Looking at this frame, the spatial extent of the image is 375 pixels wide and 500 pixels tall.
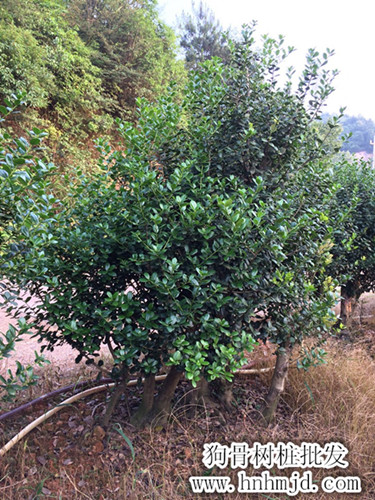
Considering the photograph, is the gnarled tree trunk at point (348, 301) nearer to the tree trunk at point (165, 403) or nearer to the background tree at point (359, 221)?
the background tree at point (359, 221)

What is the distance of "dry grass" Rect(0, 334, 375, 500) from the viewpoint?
1.75 metres

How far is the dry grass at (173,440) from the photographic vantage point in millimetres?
1745

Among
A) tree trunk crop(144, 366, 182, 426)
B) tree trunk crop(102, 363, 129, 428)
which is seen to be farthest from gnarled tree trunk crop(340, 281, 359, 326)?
tree trunk crop(102, 363, 129, 428)

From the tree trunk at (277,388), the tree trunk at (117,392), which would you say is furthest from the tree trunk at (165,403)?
the tree trunk at (277,388)

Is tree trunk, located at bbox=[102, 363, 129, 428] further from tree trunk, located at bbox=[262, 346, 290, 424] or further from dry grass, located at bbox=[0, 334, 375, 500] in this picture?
tree trunk, located at bbox=[262, 346, 290, 424]

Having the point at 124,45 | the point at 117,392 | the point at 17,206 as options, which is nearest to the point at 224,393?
the point at 117,392

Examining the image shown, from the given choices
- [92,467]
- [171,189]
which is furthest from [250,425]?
[171,189]

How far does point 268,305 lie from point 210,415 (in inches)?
33.2

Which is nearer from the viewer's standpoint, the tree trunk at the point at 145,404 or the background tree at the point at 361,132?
the tree trunk at the point at 145,404

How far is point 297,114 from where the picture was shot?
6.80 ft

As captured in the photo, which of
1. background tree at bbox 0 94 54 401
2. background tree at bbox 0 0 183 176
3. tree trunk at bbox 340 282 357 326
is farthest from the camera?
background tree at bbox 0 0 183 176

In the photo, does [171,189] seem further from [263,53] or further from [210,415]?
[210,415]

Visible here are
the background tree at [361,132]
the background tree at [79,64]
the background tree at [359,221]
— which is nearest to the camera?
the background tree at [359,221]

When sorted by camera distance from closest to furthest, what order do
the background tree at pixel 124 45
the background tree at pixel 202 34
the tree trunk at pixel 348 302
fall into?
the tree trunk at pixel 348 302, the background tree at pixel 124 45, the background tree at pixel 202 34
